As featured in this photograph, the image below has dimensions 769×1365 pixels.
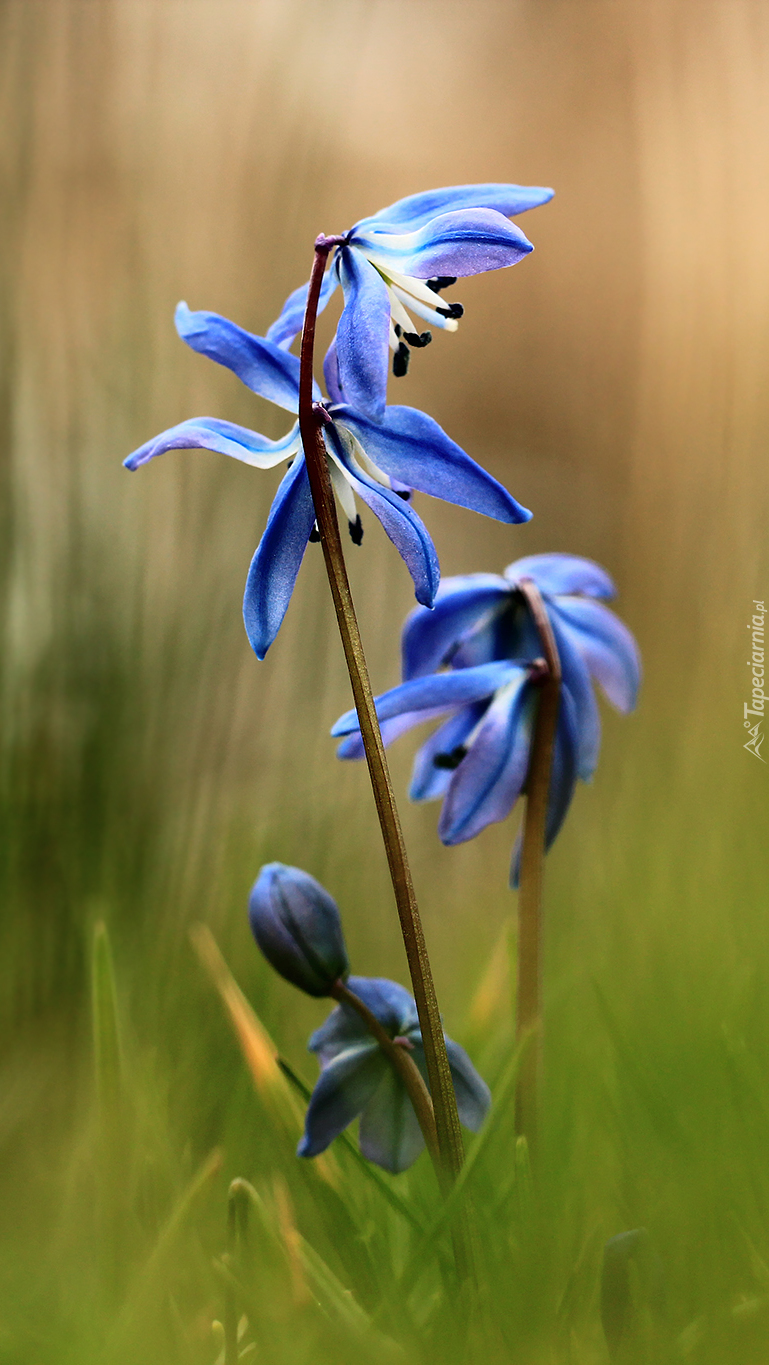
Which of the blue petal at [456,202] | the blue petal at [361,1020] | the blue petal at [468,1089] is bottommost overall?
the blue petal at [468,1089]

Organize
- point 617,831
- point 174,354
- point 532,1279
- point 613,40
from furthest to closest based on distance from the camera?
point 613,40
point 174,354
point 617,831
point 532,1279

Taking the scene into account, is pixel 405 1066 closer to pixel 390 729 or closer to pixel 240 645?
pixel 390 729

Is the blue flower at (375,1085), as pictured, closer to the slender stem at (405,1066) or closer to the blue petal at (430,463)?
the slender stem at (405,1066)

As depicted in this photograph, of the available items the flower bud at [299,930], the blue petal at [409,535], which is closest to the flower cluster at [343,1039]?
the flower bud at [299,930]

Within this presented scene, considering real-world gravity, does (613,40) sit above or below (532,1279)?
above

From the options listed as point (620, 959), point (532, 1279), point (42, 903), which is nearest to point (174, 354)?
point (42, 903)

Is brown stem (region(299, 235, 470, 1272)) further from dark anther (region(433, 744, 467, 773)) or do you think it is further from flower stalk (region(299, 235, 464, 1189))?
dark anther (region(433, 744, 467, 773))

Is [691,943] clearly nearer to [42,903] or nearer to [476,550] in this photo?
[42,903]
